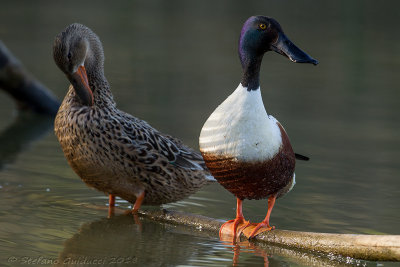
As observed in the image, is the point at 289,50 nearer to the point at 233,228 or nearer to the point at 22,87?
the point at 233,228

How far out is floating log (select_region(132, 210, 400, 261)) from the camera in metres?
4.50

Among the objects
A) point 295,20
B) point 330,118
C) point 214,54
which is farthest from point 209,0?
point 330,118

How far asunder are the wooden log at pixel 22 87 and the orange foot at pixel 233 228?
5703 millimetres

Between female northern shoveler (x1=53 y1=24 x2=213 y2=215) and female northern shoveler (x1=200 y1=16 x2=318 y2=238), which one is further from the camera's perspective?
female northern shoveler (x1=53 y1=24 x2=213 y2=215)

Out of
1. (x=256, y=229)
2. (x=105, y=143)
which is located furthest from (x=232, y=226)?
(x=105, y=143)

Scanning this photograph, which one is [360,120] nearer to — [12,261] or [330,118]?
[330,118]

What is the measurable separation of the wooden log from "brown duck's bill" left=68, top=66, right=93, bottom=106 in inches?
185

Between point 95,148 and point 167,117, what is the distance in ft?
15.4

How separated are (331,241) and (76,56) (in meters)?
2.31

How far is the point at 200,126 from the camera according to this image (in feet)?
32.6

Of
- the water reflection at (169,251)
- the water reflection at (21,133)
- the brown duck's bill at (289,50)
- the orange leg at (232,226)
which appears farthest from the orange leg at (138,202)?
the water reflection at (21,133)

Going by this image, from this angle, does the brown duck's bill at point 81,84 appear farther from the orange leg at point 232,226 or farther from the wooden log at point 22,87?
the wooden log at point 22,87

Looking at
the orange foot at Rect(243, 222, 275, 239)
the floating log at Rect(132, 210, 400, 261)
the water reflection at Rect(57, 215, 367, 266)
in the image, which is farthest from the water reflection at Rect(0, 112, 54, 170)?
the orange foot at Rect(243, 222, 275, 239)

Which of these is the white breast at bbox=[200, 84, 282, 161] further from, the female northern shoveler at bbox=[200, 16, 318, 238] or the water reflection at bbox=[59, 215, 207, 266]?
the water reflection at bbox=[59, 215, 207, 266]
